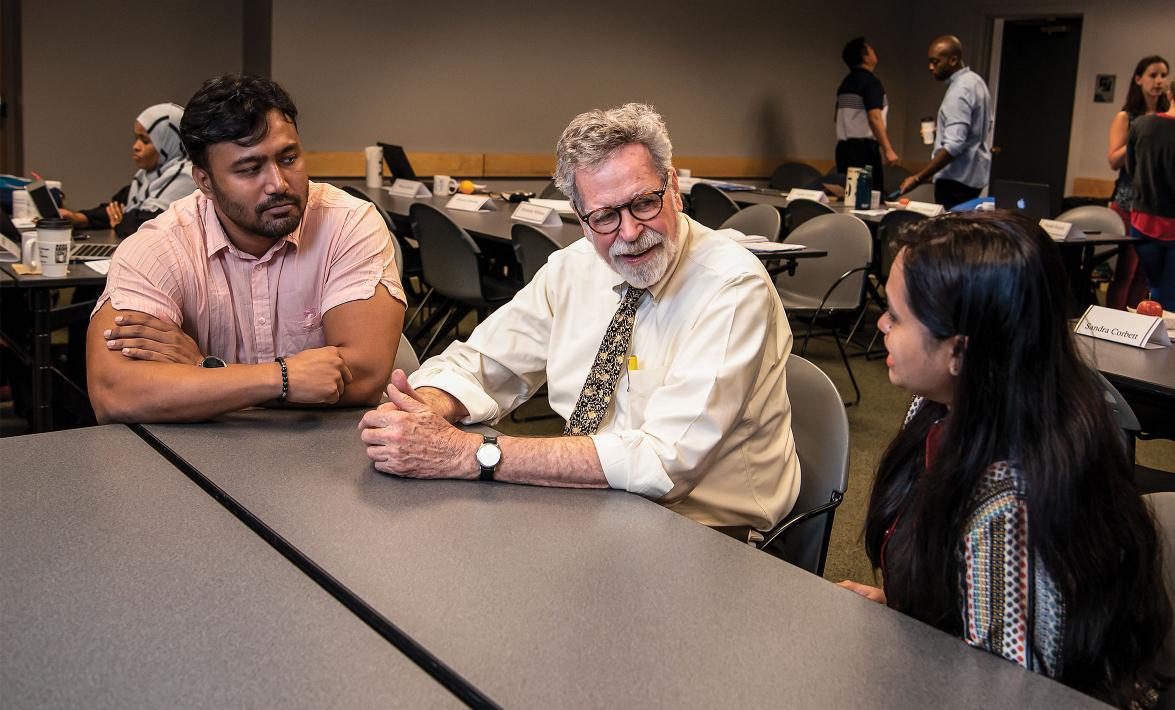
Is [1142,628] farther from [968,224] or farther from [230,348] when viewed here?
[230,348]

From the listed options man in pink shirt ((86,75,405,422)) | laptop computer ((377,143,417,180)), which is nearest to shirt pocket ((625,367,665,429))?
man in pink shirt ((86,75,405,422))

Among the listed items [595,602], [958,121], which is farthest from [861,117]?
[595,602]

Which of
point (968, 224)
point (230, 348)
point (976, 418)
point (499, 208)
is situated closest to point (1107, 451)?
point (976, 418)

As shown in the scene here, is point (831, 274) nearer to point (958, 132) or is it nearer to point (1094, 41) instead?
point (958, 132)

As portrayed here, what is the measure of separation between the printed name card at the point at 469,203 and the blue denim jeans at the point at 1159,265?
368cm

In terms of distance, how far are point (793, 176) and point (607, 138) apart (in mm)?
7787

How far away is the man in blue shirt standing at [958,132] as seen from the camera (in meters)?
6.83

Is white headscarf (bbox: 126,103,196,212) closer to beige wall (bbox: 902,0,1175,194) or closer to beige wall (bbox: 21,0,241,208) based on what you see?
beige wall (bbox: 21,0,241,208)

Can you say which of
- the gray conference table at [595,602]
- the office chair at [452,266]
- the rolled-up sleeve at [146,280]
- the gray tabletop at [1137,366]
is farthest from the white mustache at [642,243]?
the office chair at [452,266]

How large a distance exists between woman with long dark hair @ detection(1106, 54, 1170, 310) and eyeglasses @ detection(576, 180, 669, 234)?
195 inches

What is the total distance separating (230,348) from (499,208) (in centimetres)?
391

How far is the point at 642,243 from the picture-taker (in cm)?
192

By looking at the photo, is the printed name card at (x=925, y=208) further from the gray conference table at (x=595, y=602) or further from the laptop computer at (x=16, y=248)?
the gray conference table at (x=595, y=602)

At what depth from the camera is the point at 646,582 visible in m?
1.34
